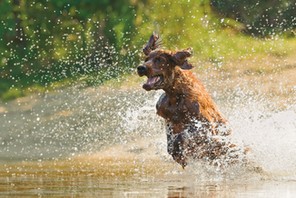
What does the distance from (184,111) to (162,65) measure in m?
0.52

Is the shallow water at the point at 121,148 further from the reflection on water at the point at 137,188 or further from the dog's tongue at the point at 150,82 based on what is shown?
the dog's tongue at the point at 150,82

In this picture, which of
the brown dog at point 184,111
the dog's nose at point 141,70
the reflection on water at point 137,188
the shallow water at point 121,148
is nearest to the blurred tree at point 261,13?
the shallow water at point 121,148

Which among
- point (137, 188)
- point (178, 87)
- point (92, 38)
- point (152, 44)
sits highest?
point (92, 38)

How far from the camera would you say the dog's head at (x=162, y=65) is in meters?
12.2

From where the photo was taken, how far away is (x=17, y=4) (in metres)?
19.1

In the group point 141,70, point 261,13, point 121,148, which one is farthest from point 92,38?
point 141,70

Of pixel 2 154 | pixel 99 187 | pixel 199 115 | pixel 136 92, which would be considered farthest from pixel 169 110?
pixel 136 92

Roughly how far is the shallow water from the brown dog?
0.16 metres

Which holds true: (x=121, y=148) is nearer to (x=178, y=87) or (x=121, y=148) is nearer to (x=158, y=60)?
(x=178, y=87)

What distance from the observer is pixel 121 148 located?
16141mm

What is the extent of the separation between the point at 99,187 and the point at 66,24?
8.24 m

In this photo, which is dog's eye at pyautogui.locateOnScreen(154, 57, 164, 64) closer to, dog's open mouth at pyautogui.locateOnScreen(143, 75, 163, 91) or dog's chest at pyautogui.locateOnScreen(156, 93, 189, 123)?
dog's open mouth at pyautogui.locateOnScreen(143, 75, 163, 91)

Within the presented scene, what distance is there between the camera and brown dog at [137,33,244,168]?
40.2 feet

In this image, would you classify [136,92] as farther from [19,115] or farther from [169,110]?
[169,110]
